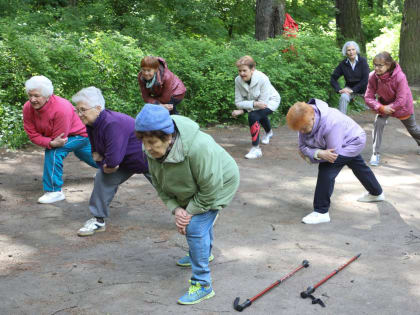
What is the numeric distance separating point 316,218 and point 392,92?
313 cm

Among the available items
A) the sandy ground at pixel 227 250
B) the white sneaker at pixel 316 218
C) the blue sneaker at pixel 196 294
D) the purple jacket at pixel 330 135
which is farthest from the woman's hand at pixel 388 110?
the blue sneaker at pixel 196 294

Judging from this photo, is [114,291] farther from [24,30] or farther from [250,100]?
[24,30]

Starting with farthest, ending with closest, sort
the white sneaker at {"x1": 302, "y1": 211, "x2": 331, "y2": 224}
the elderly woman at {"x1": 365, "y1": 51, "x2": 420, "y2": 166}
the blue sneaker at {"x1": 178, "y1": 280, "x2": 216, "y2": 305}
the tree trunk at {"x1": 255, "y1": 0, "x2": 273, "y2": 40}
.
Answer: the tree trunk at {"x1": 255, "y1": 0, "x2": 273, "y2": 40} → the elderly woman at {"x1": 365, "y1": 51, "x2": 420, "y2": 166} → the white sneaker at {"x1": 302, "y1": 211, "x2": 331, "y2": 224} → the blue sneaker at {"x1": 178, "y1": 280, "x2": 216, "y2": 305}

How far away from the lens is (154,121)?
149 inches

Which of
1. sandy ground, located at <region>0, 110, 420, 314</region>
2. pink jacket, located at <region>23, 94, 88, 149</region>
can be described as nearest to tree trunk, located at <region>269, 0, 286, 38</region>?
sandy ground, located at <region>0, 110, 420, 314</region>

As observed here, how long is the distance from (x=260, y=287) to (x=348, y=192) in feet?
10.5

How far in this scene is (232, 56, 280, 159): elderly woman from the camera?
8883 millimetres

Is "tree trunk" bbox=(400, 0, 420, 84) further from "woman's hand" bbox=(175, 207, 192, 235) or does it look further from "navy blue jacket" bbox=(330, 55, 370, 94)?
"woman's hand" bbox=(175, 207, 192, 235)

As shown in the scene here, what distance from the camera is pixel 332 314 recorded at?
165 inches

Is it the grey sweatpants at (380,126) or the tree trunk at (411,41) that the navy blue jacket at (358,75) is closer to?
the grey sweatpants at (380,126)

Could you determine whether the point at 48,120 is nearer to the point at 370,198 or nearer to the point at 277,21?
the point at 370,198

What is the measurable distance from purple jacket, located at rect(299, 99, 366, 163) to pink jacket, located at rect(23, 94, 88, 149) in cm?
292

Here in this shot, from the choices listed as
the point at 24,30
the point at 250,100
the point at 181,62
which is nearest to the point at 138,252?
the point at 250,100

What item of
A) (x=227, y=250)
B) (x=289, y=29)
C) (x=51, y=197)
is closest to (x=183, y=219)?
(x=227, y=250)
